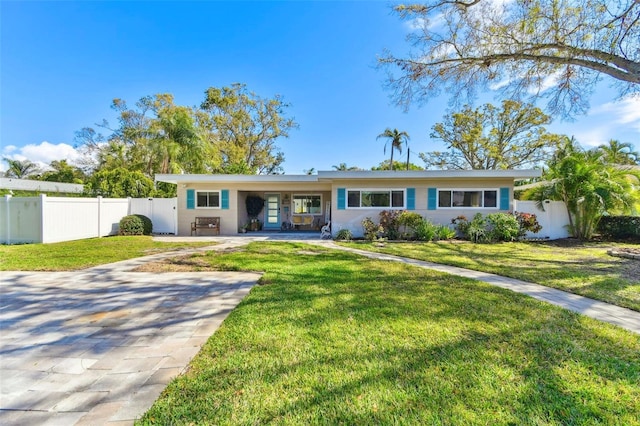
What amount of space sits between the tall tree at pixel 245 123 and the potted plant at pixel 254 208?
8.99 m

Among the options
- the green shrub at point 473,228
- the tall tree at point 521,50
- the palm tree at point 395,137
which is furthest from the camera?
the palm tree at point 395,137

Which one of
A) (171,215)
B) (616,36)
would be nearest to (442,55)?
(616,36)

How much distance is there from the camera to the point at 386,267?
6.25 meters

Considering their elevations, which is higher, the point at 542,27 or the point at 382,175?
the point at 542,27

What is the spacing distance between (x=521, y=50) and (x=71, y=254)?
14.3 m

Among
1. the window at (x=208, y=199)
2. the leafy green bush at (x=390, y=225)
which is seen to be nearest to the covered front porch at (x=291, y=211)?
the window at (x=208, y=199)

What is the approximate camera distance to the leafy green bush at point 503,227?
35.3 ft

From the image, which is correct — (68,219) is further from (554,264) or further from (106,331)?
(554,264)

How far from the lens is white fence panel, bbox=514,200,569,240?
11773 mm

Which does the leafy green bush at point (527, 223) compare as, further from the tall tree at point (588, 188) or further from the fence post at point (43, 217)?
the fence post at point (43, 217)

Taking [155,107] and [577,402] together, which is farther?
[155,107]

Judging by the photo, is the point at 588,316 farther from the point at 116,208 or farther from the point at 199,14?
the point at 116,208

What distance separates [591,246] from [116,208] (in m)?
18.8

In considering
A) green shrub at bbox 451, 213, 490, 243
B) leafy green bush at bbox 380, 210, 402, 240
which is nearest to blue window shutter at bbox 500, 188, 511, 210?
green shrub at bbox 451, 213, 490, 243
